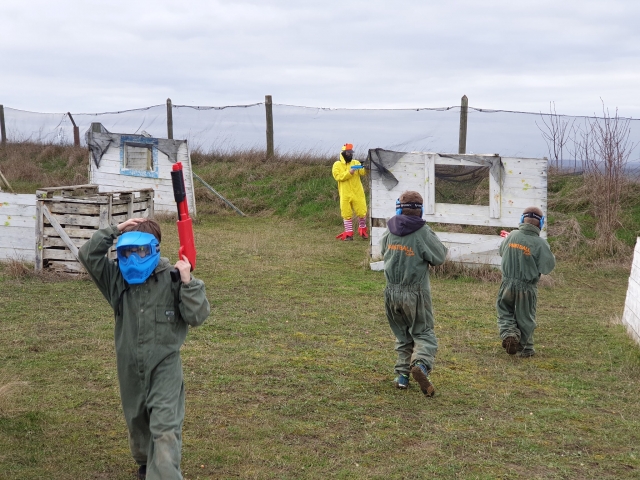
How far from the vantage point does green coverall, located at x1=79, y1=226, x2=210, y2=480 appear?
12.8ft

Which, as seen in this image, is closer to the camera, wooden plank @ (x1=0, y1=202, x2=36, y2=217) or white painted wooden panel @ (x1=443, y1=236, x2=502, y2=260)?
wooden plank @ (x1=0, y1=202, x2=36, y2=217)

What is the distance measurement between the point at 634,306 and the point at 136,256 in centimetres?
636

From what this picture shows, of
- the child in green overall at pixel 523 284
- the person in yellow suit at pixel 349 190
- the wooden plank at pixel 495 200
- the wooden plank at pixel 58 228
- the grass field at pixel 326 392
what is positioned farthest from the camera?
the person in yellow suit at pixel 349 190

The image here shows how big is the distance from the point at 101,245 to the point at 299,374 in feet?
9.88

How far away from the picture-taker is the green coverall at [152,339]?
12.8 feet

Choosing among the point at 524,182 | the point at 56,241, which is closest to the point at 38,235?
the point at 56,241

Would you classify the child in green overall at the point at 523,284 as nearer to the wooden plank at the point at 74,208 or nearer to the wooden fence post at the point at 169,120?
the wooden plank at the point at 74,208

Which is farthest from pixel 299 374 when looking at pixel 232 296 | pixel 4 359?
pixel 232 296

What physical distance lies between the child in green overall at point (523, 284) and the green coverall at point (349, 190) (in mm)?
8443

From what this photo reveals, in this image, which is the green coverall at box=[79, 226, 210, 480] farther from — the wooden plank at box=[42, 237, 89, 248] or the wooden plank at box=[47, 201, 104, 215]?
the wooden plank at box=[42, 237, 89, 248]

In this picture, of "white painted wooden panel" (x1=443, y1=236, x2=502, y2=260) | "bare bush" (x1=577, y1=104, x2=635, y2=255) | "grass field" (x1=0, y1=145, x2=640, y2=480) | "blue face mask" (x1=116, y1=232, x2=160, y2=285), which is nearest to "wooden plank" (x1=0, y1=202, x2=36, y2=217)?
"grass field" (x1=0, y1=145, x2=640, y2=480)

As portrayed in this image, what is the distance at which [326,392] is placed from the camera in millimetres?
6215

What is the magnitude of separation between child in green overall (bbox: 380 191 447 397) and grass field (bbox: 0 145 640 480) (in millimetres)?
406

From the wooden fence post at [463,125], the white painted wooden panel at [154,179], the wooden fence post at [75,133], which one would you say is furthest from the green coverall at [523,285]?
the wooden fence post at [75,133]
